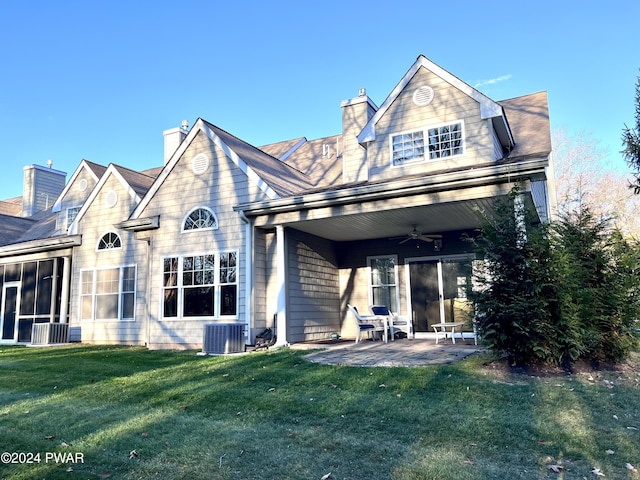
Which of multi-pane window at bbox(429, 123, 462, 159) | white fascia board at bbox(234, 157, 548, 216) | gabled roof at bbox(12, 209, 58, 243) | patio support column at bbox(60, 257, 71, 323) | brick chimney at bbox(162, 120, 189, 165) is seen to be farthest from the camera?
gabled roof at bbox(12, 209, 58, 243)

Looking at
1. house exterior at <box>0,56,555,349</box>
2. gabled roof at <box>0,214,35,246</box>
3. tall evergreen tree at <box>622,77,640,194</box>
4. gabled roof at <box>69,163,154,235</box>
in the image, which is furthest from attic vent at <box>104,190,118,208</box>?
tall evergreen tree at <box>622,77,640,194</box>

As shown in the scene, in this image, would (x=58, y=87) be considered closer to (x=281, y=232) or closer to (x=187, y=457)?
(x=281, y=232)

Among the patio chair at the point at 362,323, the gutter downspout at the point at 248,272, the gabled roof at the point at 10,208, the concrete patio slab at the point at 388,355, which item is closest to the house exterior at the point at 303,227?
the gutter downspout at the point at 248,272

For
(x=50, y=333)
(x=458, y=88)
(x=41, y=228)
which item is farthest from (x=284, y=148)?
(x=41, y=228)

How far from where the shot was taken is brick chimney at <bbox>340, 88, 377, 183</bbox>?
12.7 metres

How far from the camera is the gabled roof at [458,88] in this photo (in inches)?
410

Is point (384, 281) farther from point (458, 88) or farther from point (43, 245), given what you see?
point (43, 245)

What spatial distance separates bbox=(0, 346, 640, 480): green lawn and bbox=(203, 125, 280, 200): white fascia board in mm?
4674

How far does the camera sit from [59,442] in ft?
13.7

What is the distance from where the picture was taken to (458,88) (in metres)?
Result: 10.8

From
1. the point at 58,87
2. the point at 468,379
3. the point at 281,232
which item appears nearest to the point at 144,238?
the point at 281,232

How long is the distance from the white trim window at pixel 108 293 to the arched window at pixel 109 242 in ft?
2.17

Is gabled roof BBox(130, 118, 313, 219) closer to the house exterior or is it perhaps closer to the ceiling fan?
the house exterior

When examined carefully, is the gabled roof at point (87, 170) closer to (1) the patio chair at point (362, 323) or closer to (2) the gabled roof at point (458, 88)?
(2) the gabled roof at point (458, 88)
